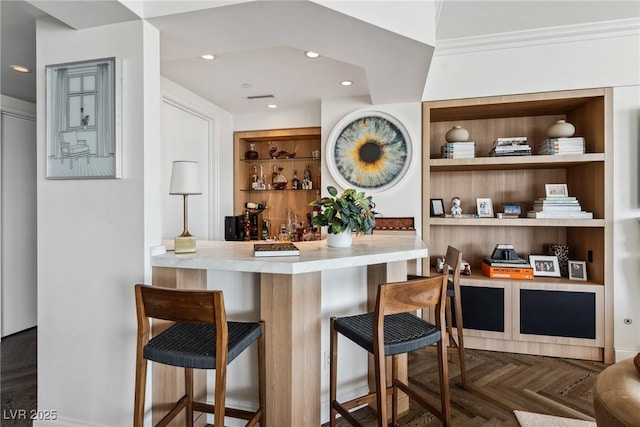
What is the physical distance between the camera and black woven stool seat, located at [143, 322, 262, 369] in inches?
53.0

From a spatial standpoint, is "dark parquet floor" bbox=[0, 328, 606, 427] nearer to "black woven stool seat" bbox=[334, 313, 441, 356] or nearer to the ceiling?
"black woven stool seat" bbox=[334, 313, 441, 356]

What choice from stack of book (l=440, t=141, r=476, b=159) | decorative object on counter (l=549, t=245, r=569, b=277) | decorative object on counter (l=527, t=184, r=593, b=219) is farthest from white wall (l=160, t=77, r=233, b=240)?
decorative object on counter (l=549, t=245, r=569, b=277)

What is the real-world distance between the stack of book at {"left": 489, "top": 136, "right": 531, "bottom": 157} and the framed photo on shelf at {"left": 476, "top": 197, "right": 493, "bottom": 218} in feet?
1.55

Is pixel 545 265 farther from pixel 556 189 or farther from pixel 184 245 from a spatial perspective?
pixel 184 245

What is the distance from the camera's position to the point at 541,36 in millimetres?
2695

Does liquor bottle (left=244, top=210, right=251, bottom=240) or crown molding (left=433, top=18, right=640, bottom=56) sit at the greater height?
crown molding (left=433, top=18, right=640, bottom=56)

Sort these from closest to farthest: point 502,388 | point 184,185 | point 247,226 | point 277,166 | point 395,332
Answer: point 395,332 < point 184,185 < point 502,388 < point 247,226 < point 277,166

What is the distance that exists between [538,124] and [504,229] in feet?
3.39

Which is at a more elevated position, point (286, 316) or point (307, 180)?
point (307, 180)

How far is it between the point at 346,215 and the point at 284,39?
1.05m

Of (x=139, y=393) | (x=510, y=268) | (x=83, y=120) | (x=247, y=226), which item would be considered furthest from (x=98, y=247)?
(x=510, y=268)

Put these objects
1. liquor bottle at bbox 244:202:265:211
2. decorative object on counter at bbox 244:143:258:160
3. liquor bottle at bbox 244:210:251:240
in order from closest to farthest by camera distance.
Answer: liquor bottle at bbox 244:210:251:240, liquor bottle at bbox 244:202:265:211, decorative object on counter at bbox 244:143:258:160

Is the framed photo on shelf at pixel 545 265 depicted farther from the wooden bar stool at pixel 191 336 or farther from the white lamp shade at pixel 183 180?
the white lamp shade at pixel 183 180

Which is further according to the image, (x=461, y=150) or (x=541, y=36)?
(x=461, y=150)
